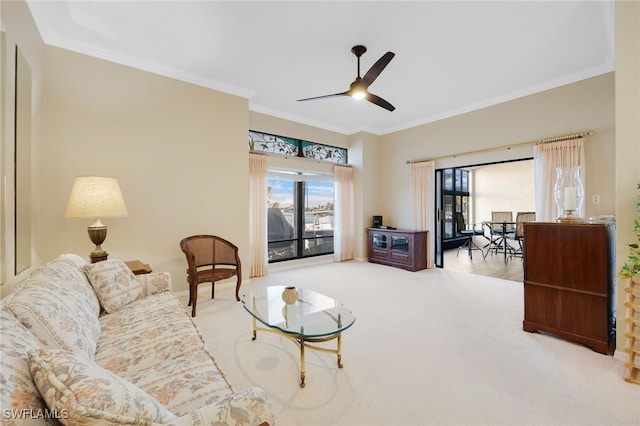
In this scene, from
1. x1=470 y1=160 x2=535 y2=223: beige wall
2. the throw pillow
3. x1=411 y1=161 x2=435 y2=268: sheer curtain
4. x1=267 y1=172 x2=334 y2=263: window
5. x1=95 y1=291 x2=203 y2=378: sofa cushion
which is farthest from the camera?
x1=470 y1=160 x2=535 y2=223: beige wall

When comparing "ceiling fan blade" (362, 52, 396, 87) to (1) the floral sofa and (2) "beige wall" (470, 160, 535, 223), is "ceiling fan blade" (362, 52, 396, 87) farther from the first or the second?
(2) "beige wall" (470, 160, 535, 223)

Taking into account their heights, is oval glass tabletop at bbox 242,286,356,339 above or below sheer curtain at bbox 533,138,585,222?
below

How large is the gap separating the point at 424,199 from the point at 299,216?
8.35 feet

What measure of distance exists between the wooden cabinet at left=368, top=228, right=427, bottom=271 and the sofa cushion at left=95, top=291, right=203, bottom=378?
13.7ft

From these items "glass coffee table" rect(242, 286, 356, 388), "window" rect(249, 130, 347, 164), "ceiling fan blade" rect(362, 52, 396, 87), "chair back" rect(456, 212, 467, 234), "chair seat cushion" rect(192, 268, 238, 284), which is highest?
"ceiling fan blade" rect(362, 52, 396, 87)

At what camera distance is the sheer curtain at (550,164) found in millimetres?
3557

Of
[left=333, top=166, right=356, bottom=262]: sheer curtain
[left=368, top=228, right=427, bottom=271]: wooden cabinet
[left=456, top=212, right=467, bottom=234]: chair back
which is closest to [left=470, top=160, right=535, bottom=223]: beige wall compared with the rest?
[left=456, top=212, right=467, bottom=234]: chair back

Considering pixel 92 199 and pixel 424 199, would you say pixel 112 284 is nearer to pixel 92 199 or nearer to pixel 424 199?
pixel 92 199

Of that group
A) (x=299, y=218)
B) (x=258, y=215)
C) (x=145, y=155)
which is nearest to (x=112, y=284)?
(x=145, y=155)

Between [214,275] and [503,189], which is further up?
[503,189]

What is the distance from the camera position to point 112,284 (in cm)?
205

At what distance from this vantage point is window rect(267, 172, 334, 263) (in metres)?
5.36

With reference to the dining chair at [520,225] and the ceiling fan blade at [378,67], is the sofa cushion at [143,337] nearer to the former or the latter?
the ceiling fan blade at [378,67]

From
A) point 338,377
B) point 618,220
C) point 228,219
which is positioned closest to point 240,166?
point 228,219
